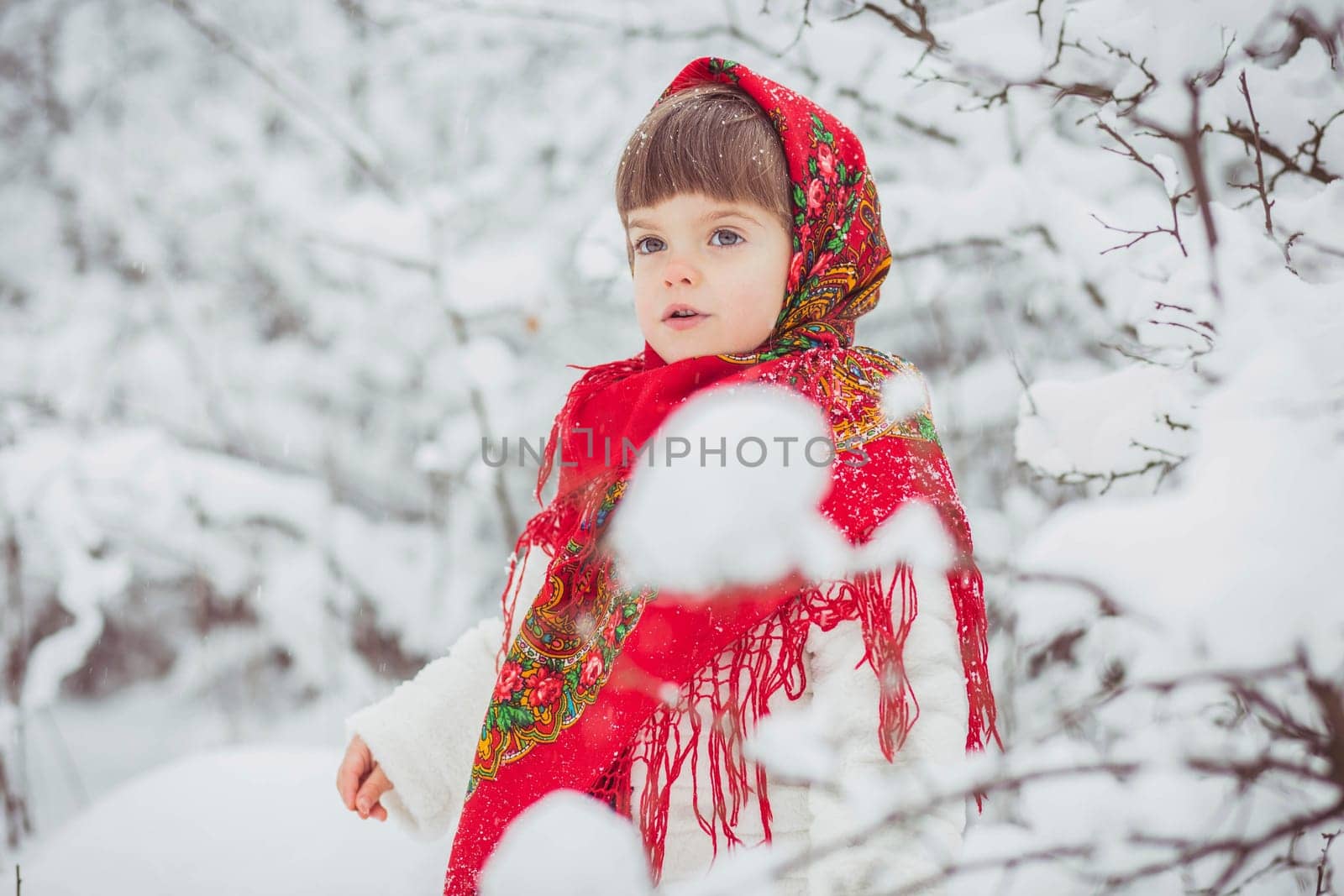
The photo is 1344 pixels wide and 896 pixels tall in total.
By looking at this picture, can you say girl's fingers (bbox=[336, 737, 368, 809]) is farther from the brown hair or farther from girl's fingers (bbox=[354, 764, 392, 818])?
the brown hair

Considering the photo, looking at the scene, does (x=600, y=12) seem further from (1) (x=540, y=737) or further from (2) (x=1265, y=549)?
(2) (x=1265, y=549)

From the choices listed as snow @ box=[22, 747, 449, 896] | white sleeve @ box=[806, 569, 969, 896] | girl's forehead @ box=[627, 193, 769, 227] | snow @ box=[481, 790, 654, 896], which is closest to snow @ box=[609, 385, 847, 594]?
snow @ box=[481, 790, 654, 896]

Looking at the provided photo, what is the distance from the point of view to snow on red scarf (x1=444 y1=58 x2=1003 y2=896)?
111 cm

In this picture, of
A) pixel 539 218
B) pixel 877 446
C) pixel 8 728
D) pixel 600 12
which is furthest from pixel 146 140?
pixel 877 446

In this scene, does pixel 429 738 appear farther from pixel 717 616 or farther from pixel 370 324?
pixel 370 324

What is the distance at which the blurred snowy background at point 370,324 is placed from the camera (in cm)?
156

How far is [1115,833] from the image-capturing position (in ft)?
1.98

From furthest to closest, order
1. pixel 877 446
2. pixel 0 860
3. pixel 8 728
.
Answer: pixel 8 728 < pixel 0 860 < pixel 877 446

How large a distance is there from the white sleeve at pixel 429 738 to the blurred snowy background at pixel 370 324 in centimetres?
14

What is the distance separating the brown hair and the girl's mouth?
0.16 metres

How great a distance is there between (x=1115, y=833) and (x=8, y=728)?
10.4 feet

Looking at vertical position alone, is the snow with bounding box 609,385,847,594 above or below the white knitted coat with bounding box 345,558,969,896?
above

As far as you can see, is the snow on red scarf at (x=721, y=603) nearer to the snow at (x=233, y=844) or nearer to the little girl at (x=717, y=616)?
the little girl at (x=717, y=616)

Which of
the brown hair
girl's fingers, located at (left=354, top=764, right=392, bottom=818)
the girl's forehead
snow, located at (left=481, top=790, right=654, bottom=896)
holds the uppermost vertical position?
the brown hair
